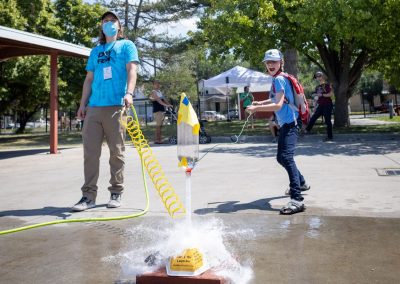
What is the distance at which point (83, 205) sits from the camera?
200 inches

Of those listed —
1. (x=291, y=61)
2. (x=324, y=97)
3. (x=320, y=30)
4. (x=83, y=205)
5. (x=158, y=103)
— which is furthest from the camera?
(x=291, y=61)

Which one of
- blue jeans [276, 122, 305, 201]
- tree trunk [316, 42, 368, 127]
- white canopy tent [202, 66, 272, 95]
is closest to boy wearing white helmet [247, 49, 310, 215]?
blue jeans [276, 122, 305, 201]

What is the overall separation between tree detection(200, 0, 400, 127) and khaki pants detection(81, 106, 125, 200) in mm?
10453

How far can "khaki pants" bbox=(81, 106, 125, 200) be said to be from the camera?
16.8 ft

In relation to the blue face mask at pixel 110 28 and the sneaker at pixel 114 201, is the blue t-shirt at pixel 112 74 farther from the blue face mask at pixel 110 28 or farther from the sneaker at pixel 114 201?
the sneaker at pixel 114 201

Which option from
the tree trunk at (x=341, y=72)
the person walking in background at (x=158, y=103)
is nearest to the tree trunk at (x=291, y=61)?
the tree trunk at (x=341, y=72)

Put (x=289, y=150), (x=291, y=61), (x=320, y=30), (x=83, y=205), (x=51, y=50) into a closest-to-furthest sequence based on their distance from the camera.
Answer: (x=289, y=150)
(x=83, y=205)
(x=51, y=50)
(x=320, y=30)
(x=291, y=61)

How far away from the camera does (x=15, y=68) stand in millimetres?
21547

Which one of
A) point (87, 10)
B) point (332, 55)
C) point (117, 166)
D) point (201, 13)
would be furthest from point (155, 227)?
point (201, 13)

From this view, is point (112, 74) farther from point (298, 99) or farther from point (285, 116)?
point (298, 99)

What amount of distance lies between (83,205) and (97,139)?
30.8 inches

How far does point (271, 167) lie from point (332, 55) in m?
12.9

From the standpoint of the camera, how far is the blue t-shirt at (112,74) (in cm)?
510

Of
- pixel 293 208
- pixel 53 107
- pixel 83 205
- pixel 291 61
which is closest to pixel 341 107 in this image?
pixel 291 61
